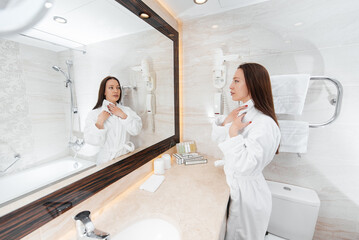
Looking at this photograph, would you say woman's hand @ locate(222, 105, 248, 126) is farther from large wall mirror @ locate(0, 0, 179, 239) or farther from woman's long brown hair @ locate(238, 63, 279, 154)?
large wall mirror @ locate(0, 0, 179, 239)

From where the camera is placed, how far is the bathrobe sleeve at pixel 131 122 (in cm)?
95

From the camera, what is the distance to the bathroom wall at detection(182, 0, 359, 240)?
1.06 m

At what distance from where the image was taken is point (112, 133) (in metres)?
0.87

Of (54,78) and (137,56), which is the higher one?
(137,56)

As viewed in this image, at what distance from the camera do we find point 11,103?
0.50 meters

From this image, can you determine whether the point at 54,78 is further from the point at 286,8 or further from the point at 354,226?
the point at 354,226

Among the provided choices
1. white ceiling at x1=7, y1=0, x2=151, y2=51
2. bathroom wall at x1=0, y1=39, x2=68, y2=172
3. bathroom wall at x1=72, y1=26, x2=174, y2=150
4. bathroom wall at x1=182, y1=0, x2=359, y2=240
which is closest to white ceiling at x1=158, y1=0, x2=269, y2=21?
bathroom wall at x1=182, y1=0, x2=359, y2=240

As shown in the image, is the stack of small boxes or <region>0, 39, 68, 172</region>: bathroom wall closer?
<region>0, 39, 68, 172</region>: bathroom wall

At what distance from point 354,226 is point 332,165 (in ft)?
1.66

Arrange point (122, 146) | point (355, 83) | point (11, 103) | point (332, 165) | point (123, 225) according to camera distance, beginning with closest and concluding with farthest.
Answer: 1. point (11, 103)
2. point (123, 225)
3. point (122, 146)
4. point (355, 83)
5. point (332, 165)

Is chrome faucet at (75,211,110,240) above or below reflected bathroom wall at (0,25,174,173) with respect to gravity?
below

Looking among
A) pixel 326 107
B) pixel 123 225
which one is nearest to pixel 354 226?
pixel 326 107

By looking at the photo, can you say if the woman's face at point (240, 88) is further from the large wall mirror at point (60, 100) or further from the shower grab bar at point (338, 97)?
the large wall mirror at point (60, 100)

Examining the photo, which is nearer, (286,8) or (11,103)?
(11,103)
